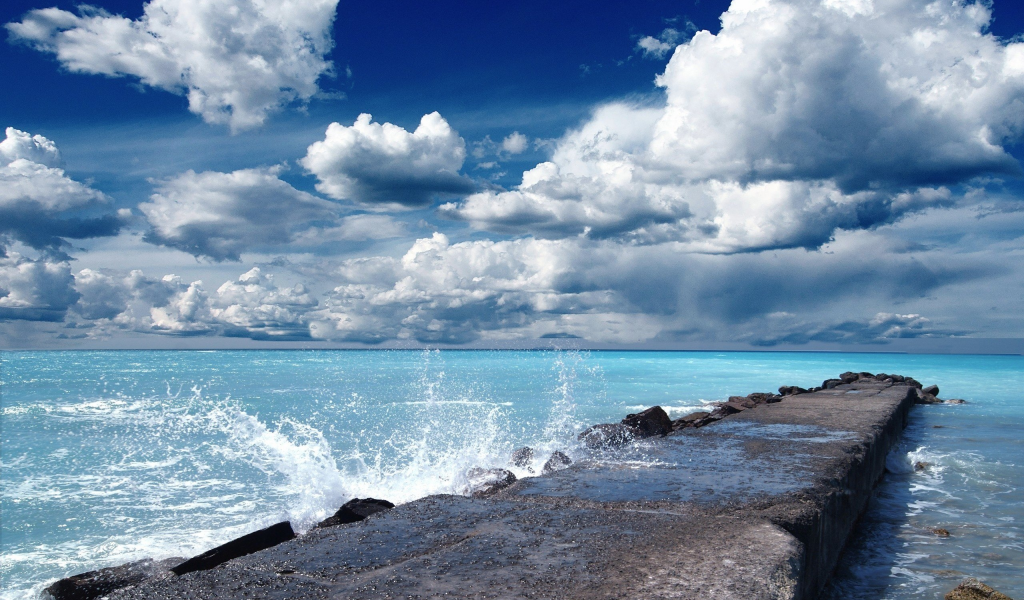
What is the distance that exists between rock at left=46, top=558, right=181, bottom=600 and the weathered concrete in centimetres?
146

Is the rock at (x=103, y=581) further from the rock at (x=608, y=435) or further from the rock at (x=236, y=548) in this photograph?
the rock at (x=608, y=435)

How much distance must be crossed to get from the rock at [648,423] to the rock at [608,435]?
16cm

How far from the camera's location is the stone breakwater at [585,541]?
7.61ft

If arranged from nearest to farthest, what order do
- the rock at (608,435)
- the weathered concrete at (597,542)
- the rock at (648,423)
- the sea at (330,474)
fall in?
the weathered concrete at (597,542), the sea at (330,474), the rock at (608,435), the rock at (648,423)

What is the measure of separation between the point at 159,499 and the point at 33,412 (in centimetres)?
1540

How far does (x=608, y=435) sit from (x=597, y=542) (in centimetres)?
434

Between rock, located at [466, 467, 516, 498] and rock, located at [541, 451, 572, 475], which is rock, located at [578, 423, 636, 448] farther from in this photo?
rock, located at [466, 467, 516, 498]

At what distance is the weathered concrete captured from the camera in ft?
7.57

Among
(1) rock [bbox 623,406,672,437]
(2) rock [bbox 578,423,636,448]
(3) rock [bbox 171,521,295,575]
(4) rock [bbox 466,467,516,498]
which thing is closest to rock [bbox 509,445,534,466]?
(2) rock [bbox 578,423,636,448]

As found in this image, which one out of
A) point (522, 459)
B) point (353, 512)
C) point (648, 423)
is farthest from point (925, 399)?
point (353, 512)

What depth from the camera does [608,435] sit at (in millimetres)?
7074

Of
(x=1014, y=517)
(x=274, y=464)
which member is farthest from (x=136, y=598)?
(x=274, y=464)

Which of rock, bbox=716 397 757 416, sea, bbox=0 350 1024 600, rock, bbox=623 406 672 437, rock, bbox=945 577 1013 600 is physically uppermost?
rock, bbox=623 406 672 437

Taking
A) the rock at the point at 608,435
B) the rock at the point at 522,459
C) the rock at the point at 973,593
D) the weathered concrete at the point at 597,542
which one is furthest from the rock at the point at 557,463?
the rock at the point at 973,593
